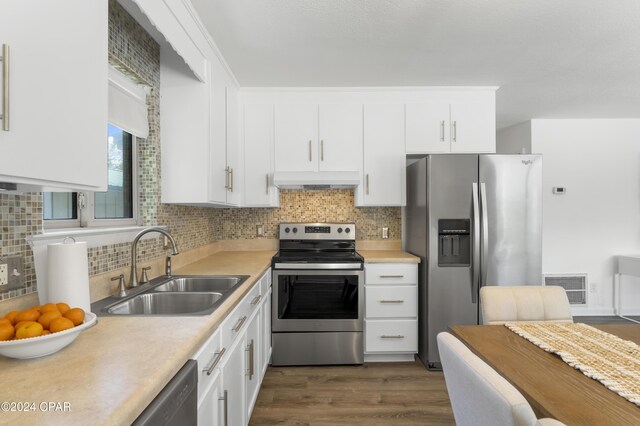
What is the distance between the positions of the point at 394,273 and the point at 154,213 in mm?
1902

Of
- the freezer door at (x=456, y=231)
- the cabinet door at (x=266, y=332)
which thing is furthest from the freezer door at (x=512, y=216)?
the cabinet door at (x=266, y=332)

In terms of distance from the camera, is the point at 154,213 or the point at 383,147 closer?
the point at 154,213

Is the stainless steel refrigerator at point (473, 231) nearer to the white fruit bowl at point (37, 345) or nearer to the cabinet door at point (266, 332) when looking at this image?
the cabinet door at point (266, 332)

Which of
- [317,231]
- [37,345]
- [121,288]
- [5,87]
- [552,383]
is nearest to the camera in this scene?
[5,87]

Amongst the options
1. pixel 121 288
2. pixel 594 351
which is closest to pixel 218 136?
→ pixel 121 288

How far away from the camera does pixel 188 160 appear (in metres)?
2.16

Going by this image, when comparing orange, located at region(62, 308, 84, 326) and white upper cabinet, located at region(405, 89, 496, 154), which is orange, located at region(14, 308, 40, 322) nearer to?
orange, located at region(62, 308, 84, 326)

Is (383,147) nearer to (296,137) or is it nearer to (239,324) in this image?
(296,137)

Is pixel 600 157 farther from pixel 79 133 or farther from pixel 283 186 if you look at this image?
pixel 79 133

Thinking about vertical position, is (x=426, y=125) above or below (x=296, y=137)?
above

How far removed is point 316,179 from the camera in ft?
9.71

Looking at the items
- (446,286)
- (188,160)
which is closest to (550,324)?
(446,286)

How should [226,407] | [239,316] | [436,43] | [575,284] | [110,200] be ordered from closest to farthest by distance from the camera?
[226,407]
[239,316]
[110,200]
[436,43]
[575,284]

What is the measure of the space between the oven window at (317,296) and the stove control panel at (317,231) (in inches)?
23.1
